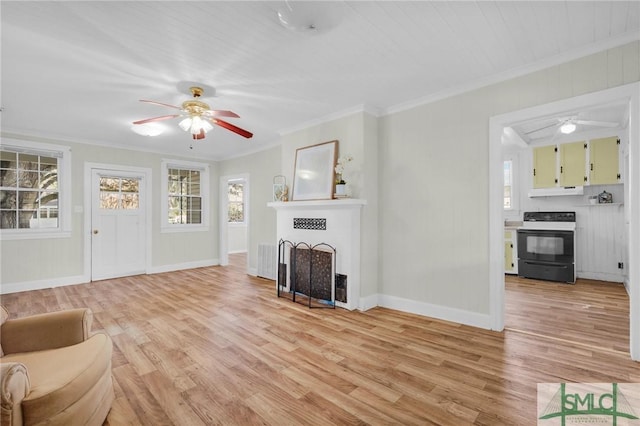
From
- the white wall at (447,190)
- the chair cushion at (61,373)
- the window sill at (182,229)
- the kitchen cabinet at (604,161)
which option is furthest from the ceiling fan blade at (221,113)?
the kitchen cabinet at (604,161)

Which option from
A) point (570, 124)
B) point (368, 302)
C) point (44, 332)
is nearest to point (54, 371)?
point (44, 332)

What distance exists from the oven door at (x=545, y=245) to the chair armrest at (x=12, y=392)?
6486 millimetres

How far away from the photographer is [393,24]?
2188 millimetres

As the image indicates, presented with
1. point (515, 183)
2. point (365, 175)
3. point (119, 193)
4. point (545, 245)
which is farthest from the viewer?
point (515, 183)

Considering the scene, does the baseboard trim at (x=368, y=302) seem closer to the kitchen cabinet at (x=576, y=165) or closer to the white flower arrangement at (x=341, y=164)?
the white flower arrangement at (x=341, y=164)

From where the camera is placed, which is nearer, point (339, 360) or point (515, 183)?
point (339, 360)

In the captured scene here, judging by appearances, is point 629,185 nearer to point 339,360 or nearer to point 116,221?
point 339,360

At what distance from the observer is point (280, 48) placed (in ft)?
8.11

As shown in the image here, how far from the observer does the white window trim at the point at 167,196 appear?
20.6ft

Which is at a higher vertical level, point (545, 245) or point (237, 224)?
point (237, 224)

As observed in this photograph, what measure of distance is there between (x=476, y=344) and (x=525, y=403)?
33.2 inches

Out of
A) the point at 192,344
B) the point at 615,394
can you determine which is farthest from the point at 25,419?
the point at 615,394

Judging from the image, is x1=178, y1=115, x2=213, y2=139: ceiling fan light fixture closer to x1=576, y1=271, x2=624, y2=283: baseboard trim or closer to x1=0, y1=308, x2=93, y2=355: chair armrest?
x1=0, y1=308, x2=93, y2=355: chair armrest

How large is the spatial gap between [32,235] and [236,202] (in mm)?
5742
